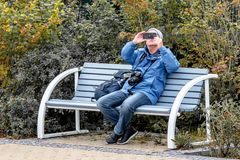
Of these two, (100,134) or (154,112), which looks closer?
(154,112)

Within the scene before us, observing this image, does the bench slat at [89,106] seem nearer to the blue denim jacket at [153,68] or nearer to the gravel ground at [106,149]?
the blue denim jacket at [153,68]

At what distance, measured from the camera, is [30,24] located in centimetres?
1054

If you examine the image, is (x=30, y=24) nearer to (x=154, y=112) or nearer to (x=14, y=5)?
(x=14, y=5)

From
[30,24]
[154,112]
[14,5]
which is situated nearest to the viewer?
[154,112]

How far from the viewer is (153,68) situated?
959 centimetres

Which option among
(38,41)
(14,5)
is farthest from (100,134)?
(14,5)

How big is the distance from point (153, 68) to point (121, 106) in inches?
27.5

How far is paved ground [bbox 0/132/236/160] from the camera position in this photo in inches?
331

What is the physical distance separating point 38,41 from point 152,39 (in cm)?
205

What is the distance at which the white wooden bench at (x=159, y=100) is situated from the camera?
9.00 m

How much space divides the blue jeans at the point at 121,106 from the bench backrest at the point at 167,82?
391mm

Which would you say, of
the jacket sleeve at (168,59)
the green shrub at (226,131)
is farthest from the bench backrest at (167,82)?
the green shrub at (226,131)

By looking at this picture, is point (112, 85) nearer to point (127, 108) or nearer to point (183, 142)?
point (127, 108)

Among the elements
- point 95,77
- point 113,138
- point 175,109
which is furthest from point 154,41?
point 113,138
